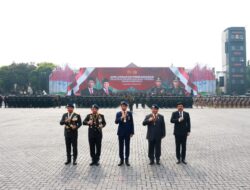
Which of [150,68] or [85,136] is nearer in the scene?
[85,136]

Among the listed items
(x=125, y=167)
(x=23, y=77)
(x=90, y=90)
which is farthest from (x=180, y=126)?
(x=23, y=77)

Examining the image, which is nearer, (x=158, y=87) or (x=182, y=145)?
(x=182, y=145)

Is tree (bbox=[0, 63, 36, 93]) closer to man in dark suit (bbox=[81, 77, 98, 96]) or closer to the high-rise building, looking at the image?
man in dark suit (bbox=[81, 77, 98, 96])

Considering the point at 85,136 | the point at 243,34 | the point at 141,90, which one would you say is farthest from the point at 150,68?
the point at 243,34

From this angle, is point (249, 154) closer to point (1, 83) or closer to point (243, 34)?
point (1, 83)

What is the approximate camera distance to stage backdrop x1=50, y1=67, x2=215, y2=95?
43938 millimetres

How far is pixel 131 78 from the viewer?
44.6 meters

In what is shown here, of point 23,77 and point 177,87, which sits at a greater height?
point 23,77

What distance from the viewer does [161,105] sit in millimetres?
34438

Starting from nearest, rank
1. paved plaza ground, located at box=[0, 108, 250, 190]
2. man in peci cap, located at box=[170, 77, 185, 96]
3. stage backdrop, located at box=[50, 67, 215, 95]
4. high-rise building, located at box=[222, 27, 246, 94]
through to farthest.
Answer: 1. paved plaza ground, located at box=[0, 108, 250, 190]
2. man in peci cap, located at box=[170, 77, 185, 96]
3. stage backdrop, located at box=[50, 67, 215, 95]
4. high-rise building, located at box=[222, 27, 246, 94]

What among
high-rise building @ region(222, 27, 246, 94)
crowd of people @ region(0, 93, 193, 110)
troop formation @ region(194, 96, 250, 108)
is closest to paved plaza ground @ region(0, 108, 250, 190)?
crowd of people @ region(0, 93, 193, 110)

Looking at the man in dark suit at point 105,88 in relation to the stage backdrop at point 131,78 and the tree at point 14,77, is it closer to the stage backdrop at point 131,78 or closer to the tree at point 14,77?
the stage backdrop at point 131,78

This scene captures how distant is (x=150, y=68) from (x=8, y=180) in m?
38.4

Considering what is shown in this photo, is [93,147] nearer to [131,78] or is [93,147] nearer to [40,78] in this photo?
[131,78]
